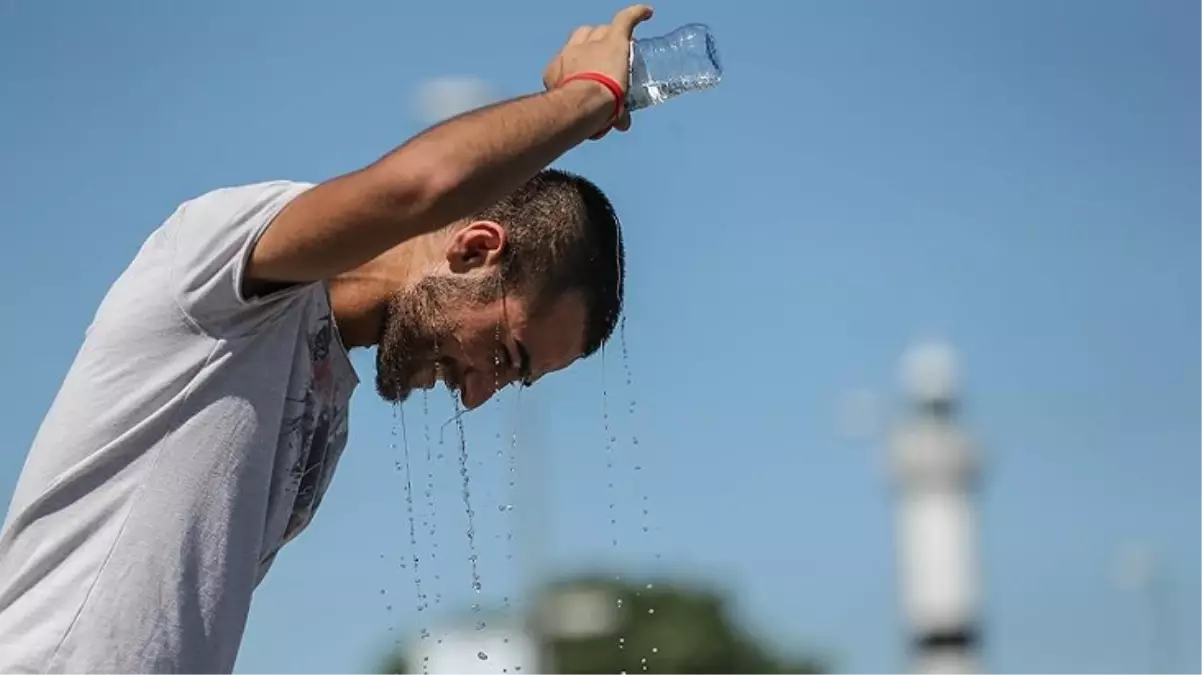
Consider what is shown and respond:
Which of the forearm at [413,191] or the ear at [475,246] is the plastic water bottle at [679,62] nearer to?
the ear at [475,246]

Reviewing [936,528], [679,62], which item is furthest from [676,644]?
[679,62]

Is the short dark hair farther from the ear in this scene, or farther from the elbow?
the elbow

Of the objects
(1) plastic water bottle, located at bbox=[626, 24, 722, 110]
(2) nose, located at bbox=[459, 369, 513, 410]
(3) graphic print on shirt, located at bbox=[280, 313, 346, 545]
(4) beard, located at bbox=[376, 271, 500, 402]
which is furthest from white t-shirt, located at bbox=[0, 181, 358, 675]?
(1) plastic water bottle, located at bbox=[626, 24, 722, 110]

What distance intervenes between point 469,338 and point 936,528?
115 ft

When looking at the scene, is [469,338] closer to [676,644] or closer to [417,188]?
[417,188]

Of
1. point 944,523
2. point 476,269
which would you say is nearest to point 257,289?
point 476,269

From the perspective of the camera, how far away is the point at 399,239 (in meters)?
3.92

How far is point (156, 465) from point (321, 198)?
606 millimetres

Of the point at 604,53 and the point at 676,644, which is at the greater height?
the point at 676,644

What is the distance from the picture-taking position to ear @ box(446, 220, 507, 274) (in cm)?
456

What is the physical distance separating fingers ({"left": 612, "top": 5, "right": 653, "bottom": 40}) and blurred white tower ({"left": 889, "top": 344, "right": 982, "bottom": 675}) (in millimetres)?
31048

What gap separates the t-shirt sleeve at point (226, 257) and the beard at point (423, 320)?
0.44 meters

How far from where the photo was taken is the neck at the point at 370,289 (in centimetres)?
444

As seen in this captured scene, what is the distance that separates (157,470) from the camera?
13.1 feet
